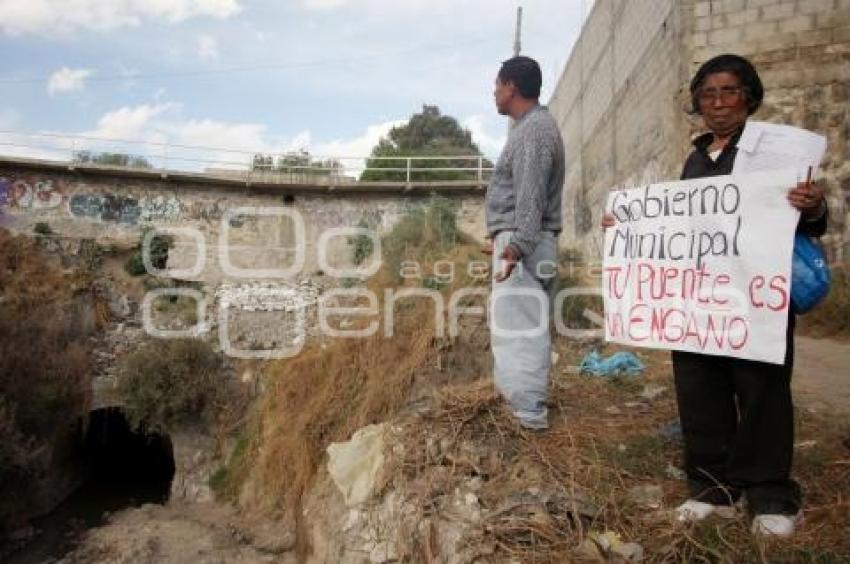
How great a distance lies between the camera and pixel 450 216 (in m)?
13.7

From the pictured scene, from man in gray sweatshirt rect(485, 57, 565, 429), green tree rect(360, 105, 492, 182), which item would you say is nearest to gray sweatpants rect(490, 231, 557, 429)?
man in gray sweatshirt rect(485, 57, 565, 429)

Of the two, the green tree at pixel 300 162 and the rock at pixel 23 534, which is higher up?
the green tree at pixel 300 162

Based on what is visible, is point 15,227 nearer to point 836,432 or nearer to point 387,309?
point 387,309

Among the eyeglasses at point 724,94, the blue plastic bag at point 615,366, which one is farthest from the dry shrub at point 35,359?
the eyeglasses at point 724,94

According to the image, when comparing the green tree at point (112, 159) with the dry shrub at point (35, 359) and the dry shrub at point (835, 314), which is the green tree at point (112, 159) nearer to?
the dry shrub at point (35, 359)

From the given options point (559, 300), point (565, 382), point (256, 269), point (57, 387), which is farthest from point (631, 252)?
point (256, 269)

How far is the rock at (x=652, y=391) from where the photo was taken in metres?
3.81

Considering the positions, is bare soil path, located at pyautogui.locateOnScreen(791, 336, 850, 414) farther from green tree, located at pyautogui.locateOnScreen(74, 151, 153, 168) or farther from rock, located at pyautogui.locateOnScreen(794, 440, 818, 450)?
green tree, located at pyautogui.locateOnScreen(74, 151, 153, 168)

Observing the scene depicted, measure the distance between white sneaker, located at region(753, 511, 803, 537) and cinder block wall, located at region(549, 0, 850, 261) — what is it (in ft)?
18.0

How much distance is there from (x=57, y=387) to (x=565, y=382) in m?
9.58

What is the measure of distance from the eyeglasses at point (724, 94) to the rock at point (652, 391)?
7.16ft

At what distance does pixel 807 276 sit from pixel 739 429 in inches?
22.0

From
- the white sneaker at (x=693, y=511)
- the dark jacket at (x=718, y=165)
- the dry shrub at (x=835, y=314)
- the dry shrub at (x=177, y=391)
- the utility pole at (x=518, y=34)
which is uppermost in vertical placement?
the utility pole at (x=518, y=34)

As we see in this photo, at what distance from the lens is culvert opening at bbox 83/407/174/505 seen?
11895 mm
